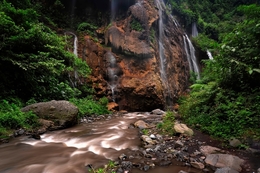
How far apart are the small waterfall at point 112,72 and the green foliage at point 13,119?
7.59 meters

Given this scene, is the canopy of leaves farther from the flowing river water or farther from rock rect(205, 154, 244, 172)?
rock rect(205, 154, 244, 172)

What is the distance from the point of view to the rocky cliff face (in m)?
13.4

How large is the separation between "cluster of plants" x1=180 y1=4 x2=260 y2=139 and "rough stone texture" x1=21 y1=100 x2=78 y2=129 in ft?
14.7

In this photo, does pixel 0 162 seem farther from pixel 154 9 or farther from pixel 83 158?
pixel 154 9

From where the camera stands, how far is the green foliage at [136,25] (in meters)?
15.8

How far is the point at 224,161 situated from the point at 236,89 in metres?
3.05

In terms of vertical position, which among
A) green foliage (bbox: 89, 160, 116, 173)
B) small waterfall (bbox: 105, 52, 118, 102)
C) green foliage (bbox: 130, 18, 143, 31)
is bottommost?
green foliage (bbox: 89, 160, 116, 173)

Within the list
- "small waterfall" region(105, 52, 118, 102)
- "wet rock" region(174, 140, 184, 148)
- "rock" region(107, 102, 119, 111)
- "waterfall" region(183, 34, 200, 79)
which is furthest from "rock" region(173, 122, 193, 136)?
"waterfall" region(183, 34, 200, 79)

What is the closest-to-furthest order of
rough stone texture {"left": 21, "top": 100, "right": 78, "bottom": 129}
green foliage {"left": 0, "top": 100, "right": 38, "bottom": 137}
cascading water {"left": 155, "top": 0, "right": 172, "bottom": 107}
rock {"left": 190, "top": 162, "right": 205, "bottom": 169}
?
rock {"left": 190, "top": 162, "right": 205, "bottom": 169}
green foliage {"left": 0, "top": 100, "right": 38, "bottom": 137}
rough stone texture {"left": 21, "top": 100, "right": 78, "bottom": 129}
cascading water {"left": 155, "top": 0, "right": 172, "bottom": 107}

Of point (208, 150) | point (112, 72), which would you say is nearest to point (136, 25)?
point (112, 72)

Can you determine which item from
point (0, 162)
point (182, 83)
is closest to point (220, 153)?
point (0, 162)

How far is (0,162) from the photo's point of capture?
3.85m

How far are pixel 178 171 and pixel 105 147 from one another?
2.14 m

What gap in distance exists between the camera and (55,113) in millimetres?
6801
